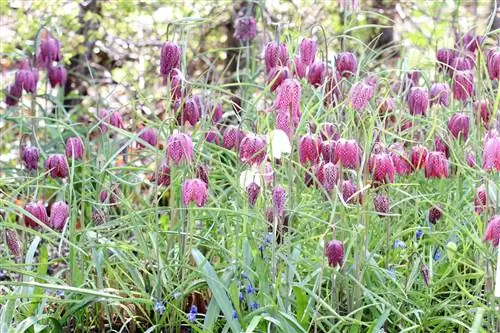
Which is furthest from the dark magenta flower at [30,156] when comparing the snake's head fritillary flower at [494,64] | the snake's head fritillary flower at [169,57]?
the snake's head fritillary flower at [494,64]

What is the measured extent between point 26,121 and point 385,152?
2.17 m

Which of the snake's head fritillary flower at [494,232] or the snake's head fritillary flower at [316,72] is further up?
the snake's head fritillary flower at [316,72]

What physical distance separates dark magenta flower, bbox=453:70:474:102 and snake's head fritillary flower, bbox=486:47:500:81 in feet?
0.46

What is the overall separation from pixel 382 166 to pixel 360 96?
16cm

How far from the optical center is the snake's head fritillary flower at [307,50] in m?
2.11

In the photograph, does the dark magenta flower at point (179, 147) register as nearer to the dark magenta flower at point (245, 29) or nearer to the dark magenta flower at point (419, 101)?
the dark magenta flower at point (419, 101)

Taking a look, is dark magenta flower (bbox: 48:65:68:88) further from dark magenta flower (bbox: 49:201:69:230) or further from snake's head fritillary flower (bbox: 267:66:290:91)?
snake's head fritillary flower (bbox: 267:66:290:91)

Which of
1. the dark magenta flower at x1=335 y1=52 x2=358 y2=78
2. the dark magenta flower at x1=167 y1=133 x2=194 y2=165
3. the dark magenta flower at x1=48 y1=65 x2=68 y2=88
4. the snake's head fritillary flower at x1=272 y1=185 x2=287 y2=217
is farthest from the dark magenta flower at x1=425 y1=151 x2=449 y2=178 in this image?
the dark magenta flower at x1=48 y1=65 x2=68 y2=88

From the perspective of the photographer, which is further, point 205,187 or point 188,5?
point 188,5

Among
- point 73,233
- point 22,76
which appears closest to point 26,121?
point 22,76

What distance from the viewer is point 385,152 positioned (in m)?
2.03

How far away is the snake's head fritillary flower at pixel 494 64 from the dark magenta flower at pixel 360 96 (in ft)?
1.03

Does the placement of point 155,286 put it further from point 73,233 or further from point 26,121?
point 26,121

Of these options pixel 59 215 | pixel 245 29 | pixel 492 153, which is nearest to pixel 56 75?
pixel 245 29
